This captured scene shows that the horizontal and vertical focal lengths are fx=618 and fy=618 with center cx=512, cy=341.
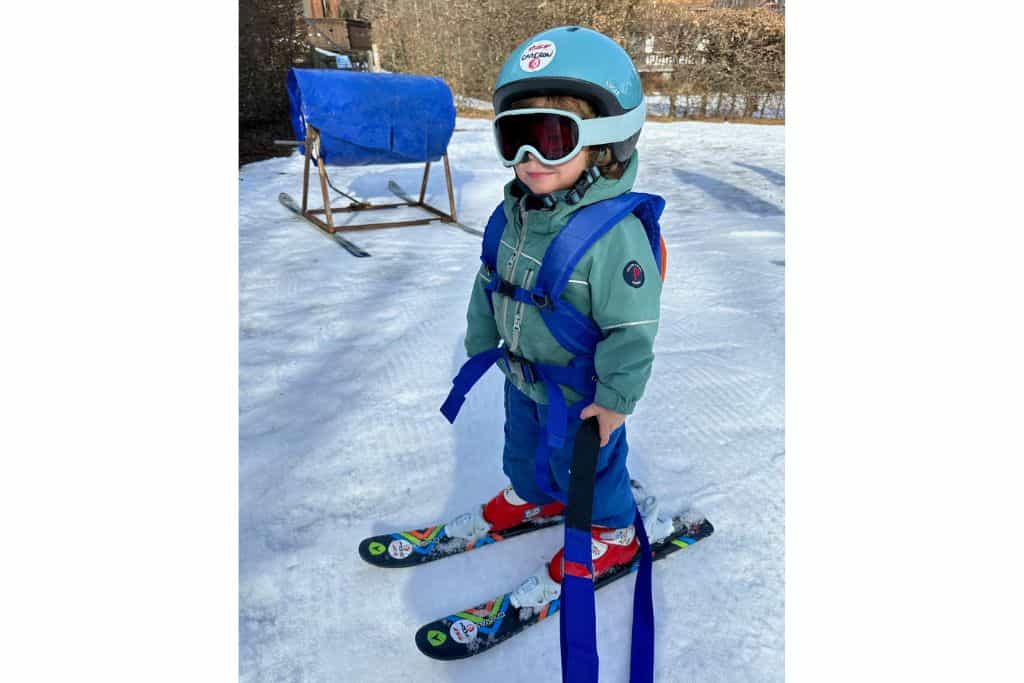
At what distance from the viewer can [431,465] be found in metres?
2.21

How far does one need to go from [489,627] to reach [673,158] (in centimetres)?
717

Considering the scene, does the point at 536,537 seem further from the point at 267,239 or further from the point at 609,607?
the point at 267,239

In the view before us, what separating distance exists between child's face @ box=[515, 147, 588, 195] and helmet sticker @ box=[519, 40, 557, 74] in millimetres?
179

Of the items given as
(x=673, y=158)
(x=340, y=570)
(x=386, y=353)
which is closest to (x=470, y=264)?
(x=386, y=353)

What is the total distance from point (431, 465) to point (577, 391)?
914mm

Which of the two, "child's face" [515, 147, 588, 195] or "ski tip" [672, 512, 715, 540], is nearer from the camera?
"child's face" [515, 147, 588, 195]

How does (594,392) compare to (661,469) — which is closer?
(594,392)

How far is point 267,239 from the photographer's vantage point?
4887mm

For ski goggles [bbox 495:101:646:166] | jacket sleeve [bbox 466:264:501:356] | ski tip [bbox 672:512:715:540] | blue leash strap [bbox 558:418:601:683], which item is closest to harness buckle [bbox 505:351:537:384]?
jacket sleeve [bbox 466:264:501:356]

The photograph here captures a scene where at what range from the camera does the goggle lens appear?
4.34 feet

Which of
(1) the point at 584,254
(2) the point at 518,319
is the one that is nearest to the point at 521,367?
(2) the point at 518,319

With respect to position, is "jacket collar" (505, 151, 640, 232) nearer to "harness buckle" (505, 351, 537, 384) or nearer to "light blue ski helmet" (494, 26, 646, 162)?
"light blue ski helmet" (494, 26, 646, 162)

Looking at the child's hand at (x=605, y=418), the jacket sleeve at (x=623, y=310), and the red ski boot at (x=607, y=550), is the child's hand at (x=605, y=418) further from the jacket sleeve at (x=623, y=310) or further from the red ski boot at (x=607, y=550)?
the red ski boot at (x=607, y=550)

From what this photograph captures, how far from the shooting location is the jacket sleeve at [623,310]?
4.41ft
